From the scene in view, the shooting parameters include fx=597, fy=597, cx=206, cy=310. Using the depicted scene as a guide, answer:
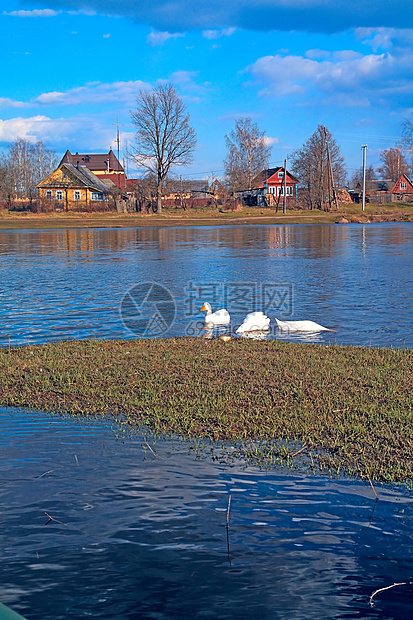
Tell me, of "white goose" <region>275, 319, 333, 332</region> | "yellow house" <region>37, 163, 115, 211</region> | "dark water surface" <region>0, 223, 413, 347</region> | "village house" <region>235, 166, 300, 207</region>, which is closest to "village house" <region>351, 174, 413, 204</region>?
"village house" <region>235, 166, 300, 207</region>

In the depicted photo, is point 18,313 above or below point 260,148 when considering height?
below

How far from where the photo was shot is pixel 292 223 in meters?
66.7

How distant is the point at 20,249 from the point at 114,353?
26493 millimetres

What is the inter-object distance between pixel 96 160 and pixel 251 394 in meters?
118

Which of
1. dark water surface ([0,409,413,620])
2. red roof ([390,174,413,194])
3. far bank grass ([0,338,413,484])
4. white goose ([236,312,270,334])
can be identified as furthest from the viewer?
red roof ([390,174,413,194])

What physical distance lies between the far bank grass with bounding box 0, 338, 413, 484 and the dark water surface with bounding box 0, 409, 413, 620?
48cm

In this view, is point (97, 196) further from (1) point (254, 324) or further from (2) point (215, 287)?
(1) point (254, 324)

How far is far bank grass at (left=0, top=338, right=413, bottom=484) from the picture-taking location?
5211 millimetres

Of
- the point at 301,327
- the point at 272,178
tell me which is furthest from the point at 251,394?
the point at 272,178

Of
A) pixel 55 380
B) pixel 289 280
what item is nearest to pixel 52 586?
pixel 55 380

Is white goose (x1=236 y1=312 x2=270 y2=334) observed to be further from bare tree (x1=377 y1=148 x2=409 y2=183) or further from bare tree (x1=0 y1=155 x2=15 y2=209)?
bare tree (x1=377 y1=148 x2=409 y2=183)

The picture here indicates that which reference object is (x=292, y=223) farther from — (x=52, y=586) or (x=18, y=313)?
(x=52, y=586)

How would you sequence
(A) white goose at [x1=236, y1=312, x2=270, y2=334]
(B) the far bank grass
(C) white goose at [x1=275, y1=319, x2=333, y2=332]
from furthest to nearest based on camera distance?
(C) white goose at [x1=275, y1=319, x2=333, y2=332] → (A) white goose at [x1=236, y1=312, x2=270, y2=334] → (B) the far bank grass

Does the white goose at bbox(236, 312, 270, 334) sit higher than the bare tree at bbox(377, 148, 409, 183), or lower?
lower
